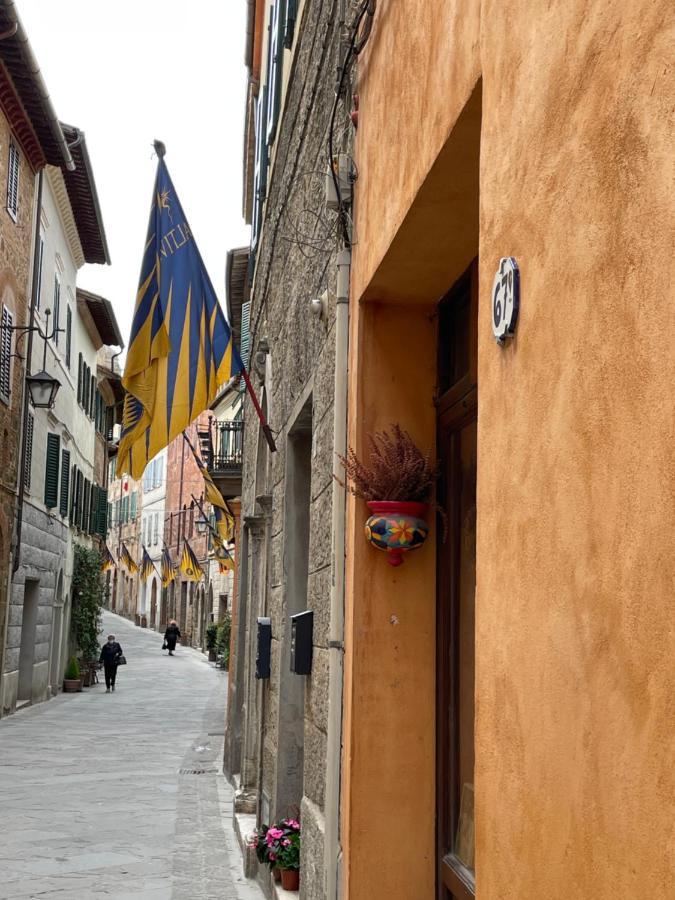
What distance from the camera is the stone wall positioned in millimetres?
17109

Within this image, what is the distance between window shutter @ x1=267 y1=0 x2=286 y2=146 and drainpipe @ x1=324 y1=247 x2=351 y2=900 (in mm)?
4054

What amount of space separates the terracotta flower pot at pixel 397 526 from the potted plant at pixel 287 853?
8.09ft

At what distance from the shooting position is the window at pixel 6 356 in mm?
17038

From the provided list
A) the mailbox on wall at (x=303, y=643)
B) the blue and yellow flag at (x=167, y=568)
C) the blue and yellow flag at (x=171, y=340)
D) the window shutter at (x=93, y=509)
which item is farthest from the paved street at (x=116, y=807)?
the blue and yellow flag at (x=167, y=568)

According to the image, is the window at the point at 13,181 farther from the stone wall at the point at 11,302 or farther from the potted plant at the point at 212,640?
the potted plant at the point at 212,640

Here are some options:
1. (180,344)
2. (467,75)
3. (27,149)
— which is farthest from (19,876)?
(27,149)

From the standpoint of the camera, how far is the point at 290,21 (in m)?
7.10

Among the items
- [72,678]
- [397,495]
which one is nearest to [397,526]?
[397,495]

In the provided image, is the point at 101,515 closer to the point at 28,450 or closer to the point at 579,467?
the point at 28,450

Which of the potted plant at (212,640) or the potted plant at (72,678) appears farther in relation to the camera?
the potted plant at (212,640)

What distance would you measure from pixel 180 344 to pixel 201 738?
10.2 metres

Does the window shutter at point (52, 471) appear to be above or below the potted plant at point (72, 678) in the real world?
above

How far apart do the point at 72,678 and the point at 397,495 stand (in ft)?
74.4

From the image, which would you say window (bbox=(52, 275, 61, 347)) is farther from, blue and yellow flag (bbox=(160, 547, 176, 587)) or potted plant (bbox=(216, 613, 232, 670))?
blue and yellow flag (bbox=(160, 547, 176, 587))
